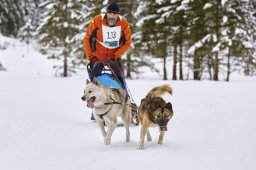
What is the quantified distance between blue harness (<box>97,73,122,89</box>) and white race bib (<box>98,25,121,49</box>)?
23.0 inches

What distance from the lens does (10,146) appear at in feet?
20.7

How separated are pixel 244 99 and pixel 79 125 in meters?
6.48

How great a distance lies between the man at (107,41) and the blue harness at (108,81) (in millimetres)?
120

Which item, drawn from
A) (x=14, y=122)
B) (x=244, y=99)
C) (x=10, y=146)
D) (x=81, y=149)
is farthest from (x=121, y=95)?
(x=244, y=99)

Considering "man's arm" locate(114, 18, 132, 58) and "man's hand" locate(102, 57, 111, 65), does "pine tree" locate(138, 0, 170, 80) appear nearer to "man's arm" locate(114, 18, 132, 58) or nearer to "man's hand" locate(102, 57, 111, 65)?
"man's arm" locate(114, 18, 132, 58)

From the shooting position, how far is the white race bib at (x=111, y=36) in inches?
286

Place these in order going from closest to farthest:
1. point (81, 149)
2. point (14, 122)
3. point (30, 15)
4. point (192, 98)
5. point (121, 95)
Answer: point (81, 149) → point (121, 95) → point (14, 122) → point (192, 98) → point (30, 15)

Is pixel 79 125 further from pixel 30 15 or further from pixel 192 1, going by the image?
pixel 30 15

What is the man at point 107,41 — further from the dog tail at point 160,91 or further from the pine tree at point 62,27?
the pine tree at point 62,27

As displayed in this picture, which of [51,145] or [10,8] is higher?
[10,8]

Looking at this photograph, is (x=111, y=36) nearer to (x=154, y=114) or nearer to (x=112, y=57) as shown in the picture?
(x=112, y=57)

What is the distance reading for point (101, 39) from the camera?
7.43m

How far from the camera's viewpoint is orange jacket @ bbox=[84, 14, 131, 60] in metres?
7.28

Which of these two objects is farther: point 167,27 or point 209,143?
point 167,27
